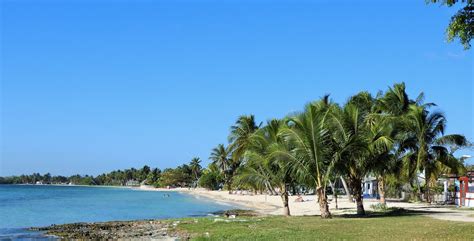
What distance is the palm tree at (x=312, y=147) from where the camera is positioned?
23453mm

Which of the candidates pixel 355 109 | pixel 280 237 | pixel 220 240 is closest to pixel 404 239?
pixel 280 237

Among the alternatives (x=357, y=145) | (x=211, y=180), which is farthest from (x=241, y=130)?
(x=211, y=180)

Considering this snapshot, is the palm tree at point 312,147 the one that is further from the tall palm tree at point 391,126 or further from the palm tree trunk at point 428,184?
the palm tree trunk at point 428,184

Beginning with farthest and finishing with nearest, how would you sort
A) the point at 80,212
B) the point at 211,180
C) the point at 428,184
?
1. the point at 211,180
2. the point at 80,212
3. the point at 428,184

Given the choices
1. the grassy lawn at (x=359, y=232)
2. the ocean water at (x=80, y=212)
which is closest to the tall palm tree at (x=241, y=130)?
the ocean water at (x=80, y=212)

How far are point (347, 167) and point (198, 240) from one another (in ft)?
34.7

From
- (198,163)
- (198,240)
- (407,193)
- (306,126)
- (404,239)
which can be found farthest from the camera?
(198,163)

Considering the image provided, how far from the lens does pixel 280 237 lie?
16141 millimetres

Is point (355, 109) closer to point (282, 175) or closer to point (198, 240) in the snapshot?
point (282, 175)

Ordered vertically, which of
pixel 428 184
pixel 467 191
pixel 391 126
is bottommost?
pixel 467 191

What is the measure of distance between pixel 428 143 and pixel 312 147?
15.9 metres

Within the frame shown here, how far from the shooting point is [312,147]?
23594 mm

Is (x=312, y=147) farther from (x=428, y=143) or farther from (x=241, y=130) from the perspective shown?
(x=241, y=130)

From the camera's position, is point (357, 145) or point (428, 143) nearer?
point (357, 145)
